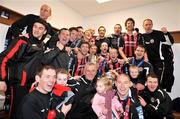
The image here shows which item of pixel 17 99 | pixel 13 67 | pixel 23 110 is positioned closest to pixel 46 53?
pixel 13 67

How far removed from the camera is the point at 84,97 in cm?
268

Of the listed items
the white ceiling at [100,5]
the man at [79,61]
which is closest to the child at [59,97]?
the man at [79,61]

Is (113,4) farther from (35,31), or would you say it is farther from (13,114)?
(13,114)

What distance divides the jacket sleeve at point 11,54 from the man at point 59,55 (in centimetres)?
34

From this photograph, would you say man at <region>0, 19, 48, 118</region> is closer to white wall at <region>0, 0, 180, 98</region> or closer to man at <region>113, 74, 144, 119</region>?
man at <region>113, 74, 144, 119</region>

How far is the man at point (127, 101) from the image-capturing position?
8.40 feet

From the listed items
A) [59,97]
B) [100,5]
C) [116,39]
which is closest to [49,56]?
[59,97]

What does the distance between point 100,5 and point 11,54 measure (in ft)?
14.8

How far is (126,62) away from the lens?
3.73 metres

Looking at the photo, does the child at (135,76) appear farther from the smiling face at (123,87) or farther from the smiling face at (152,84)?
the smiling face at (123,87)

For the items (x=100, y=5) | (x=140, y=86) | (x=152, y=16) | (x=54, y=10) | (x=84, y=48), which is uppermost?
(x=100, y=5)

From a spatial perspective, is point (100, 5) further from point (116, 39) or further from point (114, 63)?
point (114, 63)

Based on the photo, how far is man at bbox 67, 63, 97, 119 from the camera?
2.61 meters

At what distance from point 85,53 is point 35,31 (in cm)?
124
